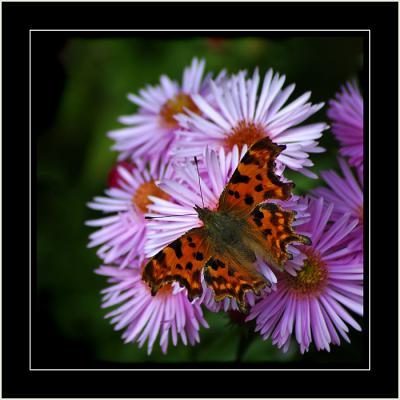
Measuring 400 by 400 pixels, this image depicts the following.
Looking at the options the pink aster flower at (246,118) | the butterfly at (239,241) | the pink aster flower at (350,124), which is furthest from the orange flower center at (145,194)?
the pink aster flower at (350,124)

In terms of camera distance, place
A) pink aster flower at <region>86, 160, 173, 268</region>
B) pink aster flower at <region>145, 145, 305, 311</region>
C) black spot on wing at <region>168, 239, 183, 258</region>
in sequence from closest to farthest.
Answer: black spot on wing at <region>168, 239, 183, 258</region> < pink aster flower at <region>145, 145, 305, 311</region> < pink aster flower at <region>86, 160, 173, 268</region>

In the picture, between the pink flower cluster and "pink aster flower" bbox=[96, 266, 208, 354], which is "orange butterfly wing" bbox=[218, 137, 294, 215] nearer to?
the pink flower cluster

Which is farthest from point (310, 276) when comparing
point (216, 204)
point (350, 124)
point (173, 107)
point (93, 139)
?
point (93, 139)

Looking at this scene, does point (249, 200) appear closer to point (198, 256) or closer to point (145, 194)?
point (198, 256)

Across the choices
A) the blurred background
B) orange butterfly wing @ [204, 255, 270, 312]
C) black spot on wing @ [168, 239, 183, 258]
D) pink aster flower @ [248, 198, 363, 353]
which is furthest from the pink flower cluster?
the blurred background

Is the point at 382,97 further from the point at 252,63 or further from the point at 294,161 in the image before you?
the point at 252,63

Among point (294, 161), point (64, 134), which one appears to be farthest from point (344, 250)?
point (64, 134)

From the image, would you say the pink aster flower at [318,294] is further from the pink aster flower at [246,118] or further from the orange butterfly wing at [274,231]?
the pink aster flower at [246,118]
